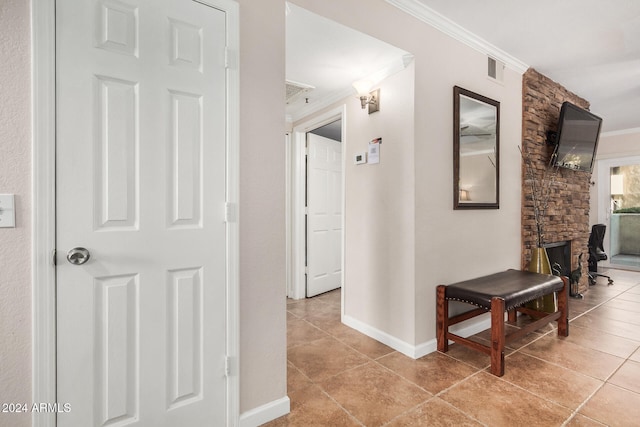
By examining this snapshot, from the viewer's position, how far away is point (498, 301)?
7.09 ft

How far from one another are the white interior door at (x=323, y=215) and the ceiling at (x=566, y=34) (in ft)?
6.84

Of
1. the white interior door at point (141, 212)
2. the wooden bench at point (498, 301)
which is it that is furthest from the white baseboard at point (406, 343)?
the white interior door at point (141, 212)

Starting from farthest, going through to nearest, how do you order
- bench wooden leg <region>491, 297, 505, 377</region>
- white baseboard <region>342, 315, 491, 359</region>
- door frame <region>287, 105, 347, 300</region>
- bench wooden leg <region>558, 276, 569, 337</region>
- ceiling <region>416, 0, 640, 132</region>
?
door frame <region>287, 105, 347, 300</region> → bench wooden leg <region>558, 276, 569, 337</region> → white baseboard <region>342, 315, 491, 359</region> → ceiling <region>416, 0, 640, 132</region> → bench wooden leg <region>491, 297, 505, 377</region>

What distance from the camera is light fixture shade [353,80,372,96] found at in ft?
8.85

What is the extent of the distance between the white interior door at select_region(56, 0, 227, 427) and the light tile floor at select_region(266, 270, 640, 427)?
0.73 metres

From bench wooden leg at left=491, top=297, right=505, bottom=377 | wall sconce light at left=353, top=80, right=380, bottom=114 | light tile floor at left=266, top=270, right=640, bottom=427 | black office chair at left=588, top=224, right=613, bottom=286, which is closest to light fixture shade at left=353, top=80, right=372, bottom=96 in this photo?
wall sconce light at left=353, top=80, right=380, bottom=114

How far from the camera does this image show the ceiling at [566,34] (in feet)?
7.44

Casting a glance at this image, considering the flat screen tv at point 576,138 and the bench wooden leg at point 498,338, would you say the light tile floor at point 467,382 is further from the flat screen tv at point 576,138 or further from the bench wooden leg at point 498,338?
the flat screen tv at point 576,138

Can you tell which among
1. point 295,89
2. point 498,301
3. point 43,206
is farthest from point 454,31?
point 43,206

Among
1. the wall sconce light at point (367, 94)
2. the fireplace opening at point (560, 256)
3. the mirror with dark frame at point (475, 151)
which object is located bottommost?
the fireplace opening at point (560, 256)

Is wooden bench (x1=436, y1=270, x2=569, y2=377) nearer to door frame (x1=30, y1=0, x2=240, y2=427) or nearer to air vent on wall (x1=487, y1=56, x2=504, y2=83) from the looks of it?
air vent on wall (x1=487, y1=56, x2=504, y2=83)

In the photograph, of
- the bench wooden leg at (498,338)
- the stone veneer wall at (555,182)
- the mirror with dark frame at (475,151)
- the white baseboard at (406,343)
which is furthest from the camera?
the stone veneer wall at (555,182)

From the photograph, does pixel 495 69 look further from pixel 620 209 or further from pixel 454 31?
pixel 620 209

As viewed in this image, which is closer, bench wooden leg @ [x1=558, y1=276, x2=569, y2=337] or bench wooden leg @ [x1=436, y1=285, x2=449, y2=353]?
bench wooden leg @ [x1=436, y1=285, x2=449, y2=353]
